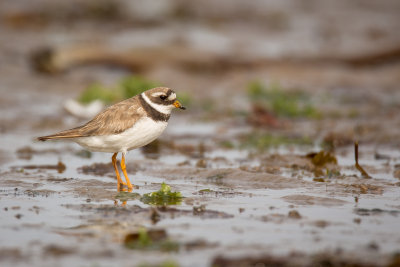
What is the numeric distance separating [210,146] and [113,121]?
363 centimetres

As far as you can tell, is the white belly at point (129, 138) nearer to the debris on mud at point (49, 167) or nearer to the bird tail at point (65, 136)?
the bird tail at point (65, 136)

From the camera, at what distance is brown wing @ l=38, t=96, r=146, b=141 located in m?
8.80

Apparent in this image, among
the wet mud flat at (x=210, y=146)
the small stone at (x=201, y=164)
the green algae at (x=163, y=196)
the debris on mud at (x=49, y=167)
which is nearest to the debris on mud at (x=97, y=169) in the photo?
the wet mud flat at (x=210, y=146)

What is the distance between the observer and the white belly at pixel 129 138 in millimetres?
8727

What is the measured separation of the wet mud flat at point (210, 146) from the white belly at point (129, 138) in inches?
23.4

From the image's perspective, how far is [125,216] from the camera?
23.9 feet

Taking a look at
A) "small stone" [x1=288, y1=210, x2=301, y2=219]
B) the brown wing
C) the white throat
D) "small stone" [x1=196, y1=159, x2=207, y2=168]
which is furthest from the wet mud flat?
the white throat

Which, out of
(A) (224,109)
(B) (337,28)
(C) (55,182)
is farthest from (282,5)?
(C) (55,182)

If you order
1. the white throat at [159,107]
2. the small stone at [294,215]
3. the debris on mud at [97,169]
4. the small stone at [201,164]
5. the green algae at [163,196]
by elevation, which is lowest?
the small stone at [294,215]

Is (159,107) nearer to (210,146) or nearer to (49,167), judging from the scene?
(49,167)

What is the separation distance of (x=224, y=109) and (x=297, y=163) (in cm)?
564

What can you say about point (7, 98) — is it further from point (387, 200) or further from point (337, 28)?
point (337, 28)

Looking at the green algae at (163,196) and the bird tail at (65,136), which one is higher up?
the bird tail at (65,136)

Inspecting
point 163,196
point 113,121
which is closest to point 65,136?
point 113,121
